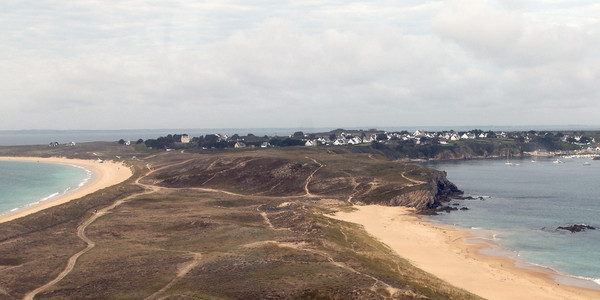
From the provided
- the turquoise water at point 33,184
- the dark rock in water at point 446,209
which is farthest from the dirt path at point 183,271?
the turquoise water at point 33,184

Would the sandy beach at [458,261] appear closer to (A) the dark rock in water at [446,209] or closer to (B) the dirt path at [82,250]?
(A) the dark rock in water at [446,209]

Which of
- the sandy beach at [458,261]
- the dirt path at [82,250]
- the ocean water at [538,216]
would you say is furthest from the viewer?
the ocean water at [538,216]

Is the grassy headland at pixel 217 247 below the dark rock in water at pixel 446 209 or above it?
above

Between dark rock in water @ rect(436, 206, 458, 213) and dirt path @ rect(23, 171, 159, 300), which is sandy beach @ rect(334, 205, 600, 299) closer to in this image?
dark rock in water @ rect(436, 206, 458, 213)


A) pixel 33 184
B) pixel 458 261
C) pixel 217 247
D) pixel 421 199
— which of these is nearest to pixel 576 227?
pixel 458 261

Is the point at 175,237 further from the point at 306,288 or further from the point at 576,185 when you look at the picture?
the point at 576,185

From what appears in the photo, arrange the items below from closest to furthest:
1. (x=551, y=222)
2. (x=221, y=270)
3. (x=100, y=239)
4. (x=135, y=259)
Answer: (x=221, y=270) < (x=135, y=259) < (x=100, y=239) < (x=551, y=222)

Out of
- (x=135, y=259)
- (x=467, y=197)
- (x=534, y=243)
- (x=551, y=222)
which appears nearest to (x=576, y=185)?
(x=467, y=197)
